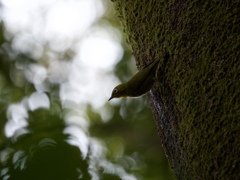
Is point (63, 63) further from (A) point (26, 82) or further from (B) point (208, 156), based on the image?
(B) point (208, 156)

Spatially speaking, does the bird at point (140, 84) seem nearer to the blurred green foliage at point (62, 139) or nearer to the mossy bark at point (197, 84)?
the mossy bark at point (197, 84)

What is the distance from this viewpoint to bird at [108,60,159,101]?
109 cm

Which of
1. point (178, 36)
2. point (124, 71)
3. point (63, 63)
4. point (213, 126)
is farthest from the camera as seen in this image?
point (63, 63)

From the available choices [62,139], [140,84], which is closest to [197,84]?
[140,84]

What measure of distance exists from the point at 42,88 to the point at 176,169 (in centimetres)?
413

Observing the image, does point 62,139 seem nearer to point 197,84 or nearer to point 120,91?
point 120,91

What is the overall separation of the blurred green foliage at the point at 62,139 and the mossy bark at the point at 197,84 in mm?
651

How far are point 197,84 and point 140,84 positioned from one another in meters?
0.19

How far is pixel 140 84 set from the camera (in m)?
1.12

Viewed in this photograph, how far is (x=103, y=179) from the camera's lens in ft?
6.95

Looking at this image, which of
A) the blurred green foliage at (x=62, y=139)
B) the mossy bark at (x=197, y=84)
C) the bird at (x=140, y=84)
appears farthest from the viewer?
the blurred green foliage at (x=62, y=139)

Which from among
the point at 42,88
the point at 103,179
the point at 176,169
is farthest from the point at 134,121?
the point at 176,169

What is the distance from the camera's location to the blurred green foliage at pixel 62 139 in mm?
1700

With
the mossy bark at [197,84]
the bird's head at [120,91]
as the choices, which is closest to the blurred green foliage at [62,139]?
the bird's head at [120,91]
